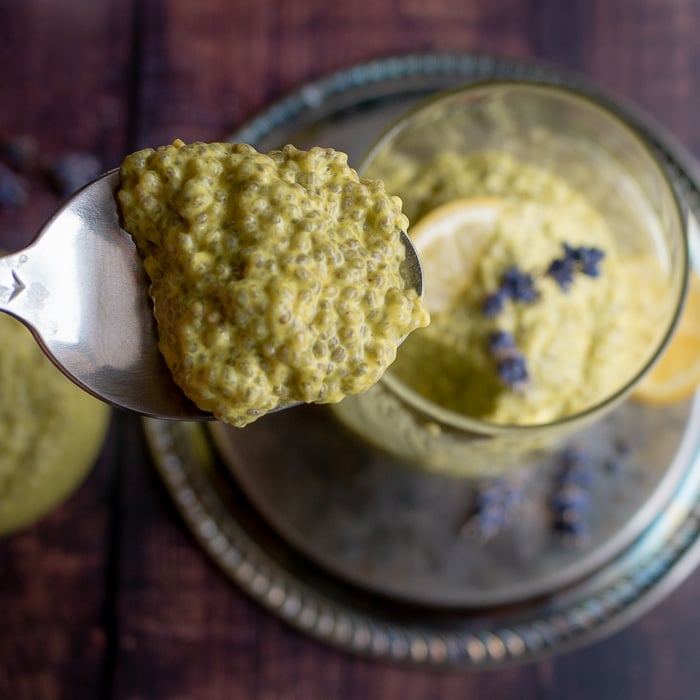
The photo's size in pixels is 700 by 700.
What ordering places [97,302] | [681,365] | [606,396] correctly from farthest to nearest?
[681,365] < [606,396] < [97,302]

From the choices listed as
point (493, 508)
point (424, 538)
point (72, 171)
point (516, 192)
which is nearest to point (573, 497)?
point (493, 508)

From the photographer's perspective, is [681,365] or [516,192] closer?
[516,192]

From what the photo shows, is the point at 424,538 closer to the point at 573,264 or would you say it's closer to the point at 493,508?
the point at 493,508

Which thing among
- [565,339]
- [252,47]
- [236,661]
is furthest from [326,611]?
[252,47]

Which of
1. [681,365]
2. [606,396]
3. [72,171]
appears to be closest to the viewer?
[606,396]

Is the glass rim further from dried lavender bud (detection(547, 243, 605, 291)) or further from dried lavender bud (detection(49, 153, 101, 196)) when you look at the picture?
dried lavender bud (detection(49, 153, 101, 196))

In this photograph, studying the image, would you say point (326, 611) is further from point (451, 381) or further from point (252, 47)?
point (252, 47)
